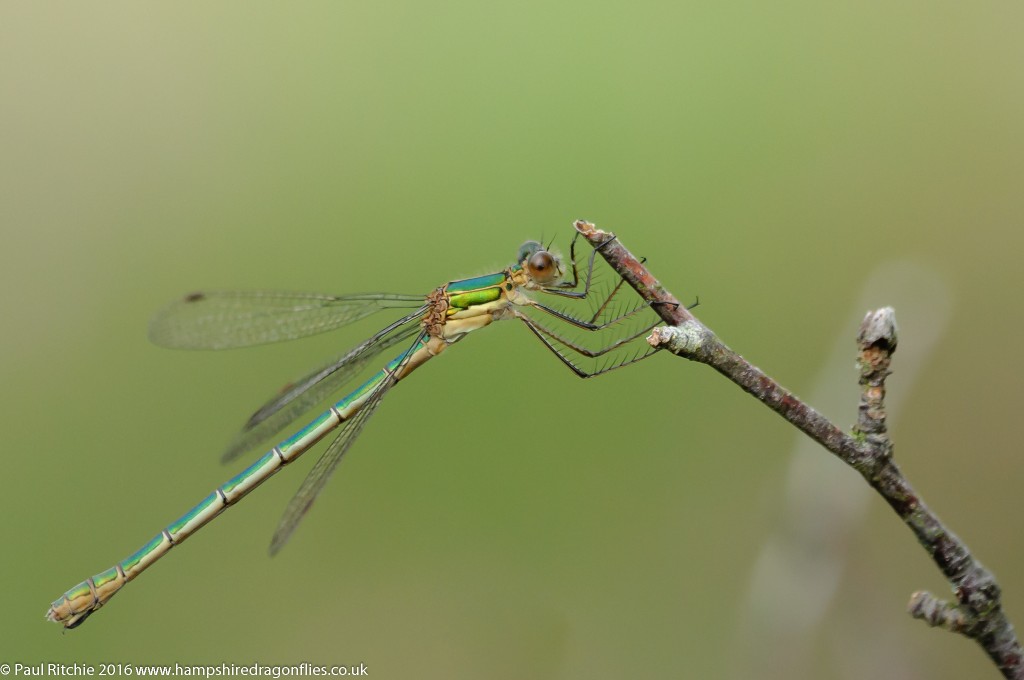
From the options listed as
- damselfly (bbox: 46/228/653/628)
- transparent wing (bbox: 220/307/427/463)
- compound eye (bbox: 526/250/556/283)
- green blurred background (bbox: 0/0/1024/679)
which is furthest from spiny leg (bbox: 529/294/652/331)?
green blurred background (bbox: 0/0/1024/679)

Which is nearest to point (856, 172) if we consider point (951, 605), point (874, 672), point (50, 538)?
point (874, 672)

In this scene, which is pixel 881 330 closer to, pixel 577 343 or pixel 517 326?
pixel 577 343

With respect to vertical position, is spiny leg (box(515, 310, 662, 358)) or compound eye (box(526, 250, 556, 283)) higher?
compound eye (box(526, 250, 556, 283))

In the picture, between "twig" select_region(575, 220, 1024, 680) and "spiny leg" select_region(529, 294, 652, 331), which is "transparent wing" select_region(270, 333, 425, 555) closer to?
"spiny leg" select_region(529, 294, 652, 331)

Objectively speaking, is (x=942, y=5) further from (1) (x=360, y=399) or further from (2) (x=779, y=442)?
(1) (x=360, y=399)

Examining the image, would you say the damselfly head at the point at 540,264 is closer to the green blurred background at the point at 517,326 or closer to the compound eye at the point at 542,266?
the compound eye at the point at 542,266

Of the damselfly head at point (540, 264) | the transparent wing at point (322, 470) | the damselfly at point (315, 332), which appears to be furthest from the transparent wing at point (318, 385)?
the damselfly head at point (540, 264)
